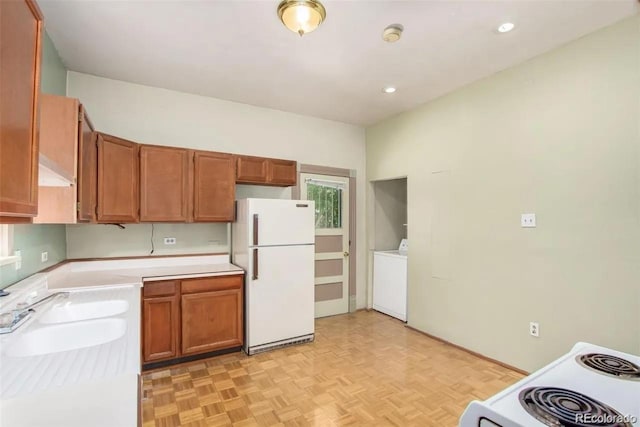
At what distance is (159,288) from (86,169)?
120 centimetres

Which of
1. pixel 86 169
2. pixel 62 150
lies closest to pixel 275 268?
pixel 86 169

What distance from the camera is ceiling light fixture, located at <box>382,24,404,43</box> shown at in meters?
2.32

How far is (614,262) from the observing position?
2297mm

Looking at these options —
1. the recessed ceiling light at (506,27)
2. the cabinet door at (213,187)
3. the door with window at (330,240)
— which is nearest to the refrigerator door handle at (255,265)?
the cabinet door at (213,187)

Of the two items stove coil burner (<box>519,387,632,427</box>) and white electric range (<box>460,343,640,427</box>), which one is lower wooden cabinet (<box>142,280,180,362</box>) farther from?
stove coil burner (<box>519,387,632,427</box>)

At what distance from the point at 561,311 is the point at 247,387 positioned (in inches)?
106

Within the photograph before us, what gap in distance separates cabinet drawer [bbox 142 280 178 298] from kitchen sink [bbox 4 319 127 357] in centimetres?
124

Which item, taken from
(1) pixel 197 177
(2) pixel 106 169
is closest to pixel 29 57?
(2) pixel 106 169

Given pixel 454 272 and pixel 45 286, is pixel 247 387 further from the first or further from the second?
pixel 454 272

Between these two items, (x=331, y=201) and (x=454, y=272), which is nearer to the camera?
(x=454, y=272)

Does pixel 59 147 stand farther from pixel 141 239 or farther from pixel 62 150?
pixel 141 239

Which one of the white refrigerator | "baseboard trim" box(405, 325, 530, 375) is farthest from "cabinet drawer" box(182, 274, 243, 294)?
"baseboard trim" box(405, 325, 530, 375)

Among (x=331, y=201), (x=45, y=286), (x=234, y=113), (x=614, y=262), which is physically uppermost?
(x=234, y=113)

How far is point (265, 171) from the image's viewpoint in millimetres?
3684
